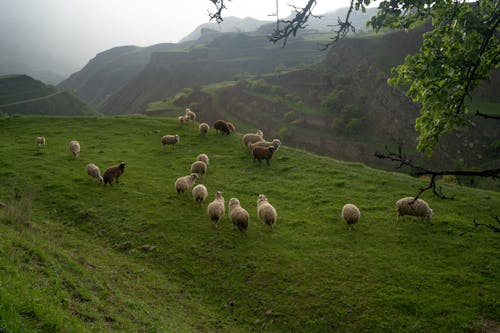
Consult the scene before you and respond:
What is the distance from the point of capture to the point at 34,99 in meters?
130

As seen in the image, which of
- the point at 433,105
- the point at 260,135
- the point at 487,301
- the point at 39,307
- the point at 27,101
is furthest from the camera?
the point at 27,101

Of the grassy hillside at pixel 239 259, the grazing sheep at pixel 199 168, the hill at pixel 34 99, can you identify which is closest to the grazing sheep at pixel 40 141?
the grassy hillside at pixel 239 259

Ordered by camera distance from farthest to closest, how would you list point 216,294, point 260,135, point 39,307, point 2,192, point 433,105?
point 260,135 → point 2,192 → point 216,294 → point 433,105 → point 39,307

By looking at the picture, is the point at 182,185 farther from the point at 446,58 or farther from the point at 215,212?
the point at 446,58

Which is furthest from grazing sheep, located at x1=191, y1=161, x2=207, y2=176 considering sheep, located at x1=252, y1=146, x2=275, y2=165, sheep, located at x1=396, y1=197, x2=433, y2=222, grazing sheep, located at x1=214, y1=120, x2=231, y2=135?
sheep, located at x1=396, y1=197, x2=433, y2=222

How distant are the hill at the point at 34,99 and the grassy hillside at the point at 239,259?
120416 mm

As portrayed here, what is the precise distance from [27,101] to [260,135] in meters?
133

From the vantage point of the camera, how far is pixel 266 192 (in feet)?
67.3

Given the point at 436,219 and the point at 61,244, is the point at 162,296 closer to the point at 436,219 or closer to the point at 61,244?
the point at 61,244

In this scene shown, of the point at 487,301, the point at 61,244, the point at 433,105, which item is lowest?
the point at 487,301

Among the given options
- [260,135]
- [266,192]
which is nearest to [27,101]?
[260,135]

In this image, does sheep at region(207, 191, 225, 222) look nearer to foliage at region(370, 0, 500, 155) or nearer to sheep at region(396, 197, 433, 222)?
sheep at region(396, 197, 433, 222)

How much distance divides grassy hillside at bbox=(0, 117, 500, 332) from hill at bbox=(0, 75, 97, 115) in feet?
395

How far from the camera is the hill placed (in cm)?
12264
